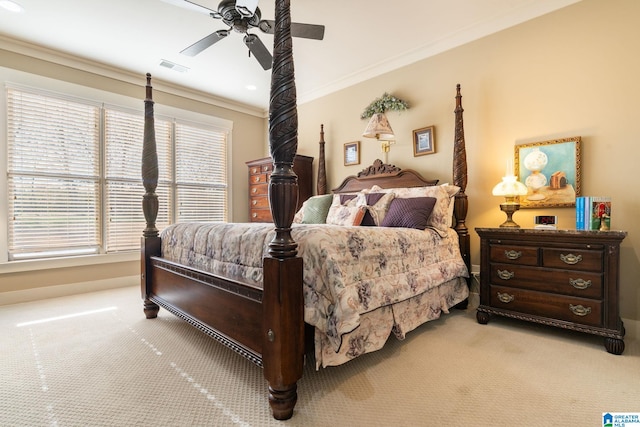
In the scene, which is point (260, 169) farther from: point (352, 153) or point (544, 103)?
point (544, 103)

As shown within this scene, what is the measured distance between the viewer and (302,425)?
1.31 m

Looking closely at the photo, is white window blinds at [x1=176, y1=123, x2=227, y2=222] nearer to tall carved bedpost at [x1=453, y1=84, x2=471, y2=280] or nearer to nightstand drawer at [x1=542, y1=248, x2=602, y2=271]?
tall carved bedpost at [x1=453, y1=84, x2=471, y2=280]

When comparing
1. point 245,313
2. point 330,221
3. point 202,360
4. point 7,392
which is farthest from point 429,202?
point 7,392

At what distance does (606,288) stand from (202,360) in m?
2.74

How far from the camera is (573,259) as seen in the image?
2137 mm

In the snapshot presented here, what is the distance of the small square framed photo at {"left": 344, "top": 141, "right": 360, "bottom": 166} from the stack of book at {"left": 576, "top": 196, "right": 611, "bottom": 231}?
246 centimetres

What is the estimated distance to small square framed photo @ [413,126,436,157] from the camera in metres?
3.41

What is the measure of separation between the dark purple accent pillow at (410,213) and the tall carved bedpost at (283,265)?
4.76 feet

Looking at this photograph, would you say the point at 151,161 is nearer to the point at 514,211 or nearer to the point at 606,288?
the point at 514,211

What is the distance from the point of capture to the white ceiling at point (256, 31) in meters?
2.73

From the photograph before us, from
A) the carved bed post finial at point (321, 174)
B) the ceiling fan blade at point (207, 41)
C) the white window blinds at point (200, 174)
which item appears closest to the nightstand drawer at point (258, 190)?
the white window blinds at point (200, 174)

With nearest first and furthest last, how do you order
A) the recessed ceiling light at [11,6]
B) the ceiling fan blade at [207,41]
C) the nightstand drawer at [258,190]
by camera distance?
the ceiling fan blade at [207,41], the recessed ceiling light at [11,6], the nightstand drawer at [258,190]

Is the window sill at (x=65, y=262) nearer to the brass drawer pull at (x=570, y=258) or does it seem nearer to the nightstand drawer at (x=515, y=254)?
the nightstand drawer at (x=515, y=254)

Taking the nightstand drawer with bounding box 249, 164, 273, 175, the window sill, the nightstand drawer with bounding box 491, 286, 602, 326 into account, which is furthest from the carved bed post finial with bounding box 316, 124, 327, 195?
the window sill
